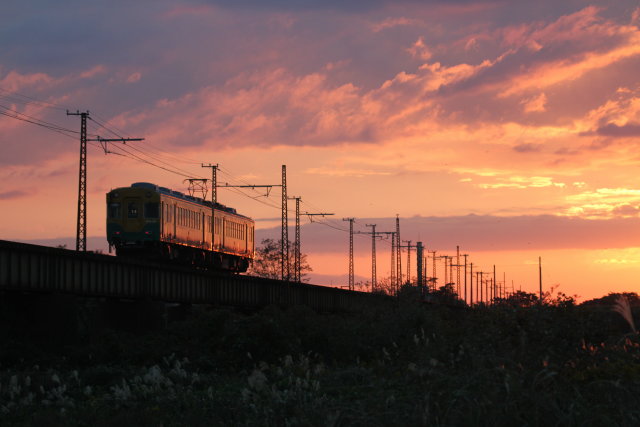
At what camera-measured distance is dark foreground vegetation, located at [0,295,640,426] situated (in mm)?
12672

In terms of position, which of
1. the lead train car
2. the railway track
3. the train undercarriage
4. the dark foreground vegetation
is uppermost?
the lead train car

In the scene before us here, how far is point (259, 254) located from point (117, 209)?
89235 mm

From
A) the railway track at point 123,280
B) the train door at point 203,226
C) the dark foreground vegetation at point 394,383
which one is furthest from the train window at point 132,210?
the dark foreground vegetation at point 394,383

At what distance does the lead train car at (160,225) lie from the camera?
5128cm

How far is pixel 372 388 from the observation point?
51.8 ft

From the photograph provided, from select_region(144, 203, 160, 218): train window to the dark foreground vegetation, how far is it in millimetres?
23551

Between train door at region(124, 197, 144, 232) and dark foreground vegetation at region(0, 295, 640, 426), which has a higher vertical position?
train door at region(124, 197, 144, 232)

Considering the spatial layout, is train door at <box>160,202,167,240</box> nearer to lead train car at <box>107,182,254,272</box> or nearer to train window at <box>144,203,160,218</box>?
lead train car at <box>107,182,254,272</box>

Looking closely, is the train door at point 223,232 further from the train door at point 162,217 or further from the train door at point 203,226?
the train door at point 162,217

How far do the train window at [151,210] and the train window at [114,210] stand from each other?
2.01 m

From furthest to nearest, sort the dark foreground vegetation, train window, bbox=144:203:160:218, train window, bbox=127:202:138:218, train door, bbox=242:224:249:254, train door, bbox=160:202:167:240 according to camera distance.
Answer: train door, bbox=242:224:249:254 → train window, bbox=127:202:138:218 → train door, bbox=160:202:167:240 → train window, bbox=144:203:160:218 → the dark foreground vegetation

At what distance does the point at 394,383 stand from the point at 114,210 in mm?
38703

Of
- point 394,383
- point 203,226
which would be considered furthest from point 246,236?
point 394,383

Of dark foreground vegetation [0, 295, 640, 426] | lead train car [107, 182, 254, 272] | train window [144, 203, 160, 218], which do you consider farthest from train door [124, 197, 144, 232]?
dark foreground vegetation [0, 295, 640, 426]
